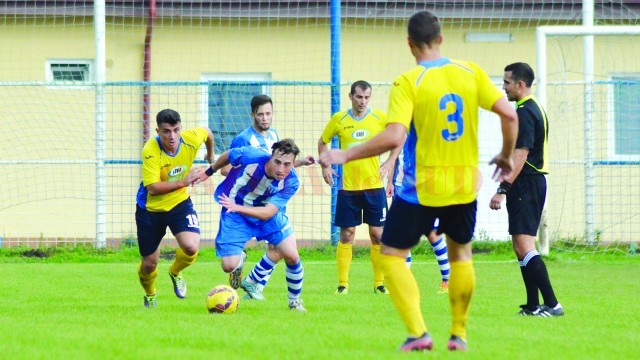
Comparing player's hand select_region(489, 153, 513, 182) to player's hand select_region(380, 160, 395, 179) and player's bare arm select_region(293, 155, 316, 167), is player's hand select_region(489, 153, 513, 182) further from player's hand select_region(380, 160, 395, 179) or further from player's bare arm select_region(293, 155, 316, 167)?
player's hand select_region(380, 160, 395, 179)

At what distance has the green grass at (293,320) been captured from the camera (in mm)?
6785

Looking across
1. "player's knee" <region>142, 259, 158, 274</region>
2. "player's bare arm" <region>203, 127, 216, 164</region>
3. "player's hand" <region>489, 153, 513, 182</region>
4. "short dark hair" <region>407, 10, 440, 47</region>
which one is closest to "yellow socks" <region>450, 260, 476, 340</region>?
"player's hand" <region>489, 153, 513, 182</region>

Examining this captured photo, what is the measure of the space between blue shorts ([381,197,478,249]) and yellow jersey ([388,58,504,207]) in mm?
72

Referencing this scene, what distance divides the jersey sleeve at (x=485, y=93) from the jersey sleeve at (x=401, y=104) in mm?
410

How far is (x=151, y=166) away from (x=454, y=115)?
4.26m

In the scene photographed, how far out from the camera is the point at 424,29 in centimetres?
652

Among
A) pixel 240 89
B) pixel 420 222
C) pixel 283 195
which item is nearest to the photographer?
pixel 420 222

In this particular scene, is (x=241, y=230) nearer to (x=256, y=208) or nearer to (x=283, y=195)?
(x=256, y=208)

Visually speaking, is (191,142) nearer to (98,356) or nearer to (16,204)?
(98,356)

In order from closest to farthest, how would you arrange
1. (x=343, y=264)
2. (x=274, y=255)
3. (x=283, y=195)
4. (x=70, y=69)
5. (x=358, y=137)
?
(x=283, y=195)
(x=274, y=255)
(x=343, y=264)
(x=358, y=137)
(x=70, y=69)

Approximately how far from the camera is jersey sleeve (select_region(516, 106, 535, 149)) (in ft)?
29.5

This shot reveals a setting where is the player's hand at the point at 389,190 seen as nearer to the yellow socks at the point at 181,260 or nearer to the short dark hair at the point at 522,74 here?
the yellow socks at the point at 181,260

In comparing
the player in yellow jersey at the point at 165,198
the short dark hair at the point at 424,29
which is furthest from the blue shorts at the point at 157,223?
the short dark hair at the point at 424,29

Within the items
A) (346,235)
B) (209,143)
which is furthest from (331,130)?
(209,143)
